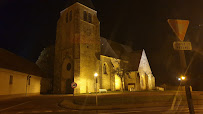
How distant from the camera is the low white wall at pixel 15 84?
21.1m

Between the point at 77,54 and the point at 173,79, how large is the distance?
38569 mm

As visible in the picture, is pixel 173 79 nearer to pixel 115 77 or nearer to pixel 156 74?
pixel 156 74

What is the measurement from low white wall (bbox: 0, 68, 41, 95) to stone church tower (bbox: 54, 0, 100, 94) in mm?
7371

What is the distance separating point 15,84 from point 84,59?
14.5 meters

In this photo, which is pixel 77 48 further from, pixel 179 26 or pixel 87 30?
pixel 179 26

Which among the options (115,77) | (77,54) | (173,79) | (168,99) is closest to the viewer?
(168,99)

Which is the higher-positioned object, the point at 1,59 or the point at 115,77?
the point at 1,59

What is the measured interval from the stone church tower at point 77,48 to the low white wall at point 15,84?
737 centimetres

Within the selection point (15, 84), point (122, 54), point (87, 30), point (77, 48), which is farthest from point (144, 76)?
point (15, 84)

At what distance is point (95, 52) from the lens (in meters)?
37.2

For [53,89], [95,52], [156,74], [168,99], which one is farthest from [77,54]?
[156,74]

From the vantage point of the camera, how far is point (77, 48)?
34.1 metres

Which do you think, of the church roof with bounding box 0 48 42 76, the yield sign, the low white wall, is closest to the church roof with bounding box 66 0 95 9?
the church roof with bounding box 0 48 42 76

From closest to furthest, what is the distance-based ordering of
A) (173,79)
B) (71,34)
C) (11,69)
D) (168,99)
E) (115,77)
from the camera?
1. (168,99)
2. (11,69)
3. (71,34)
4. (115,77)
5. (173,79)
